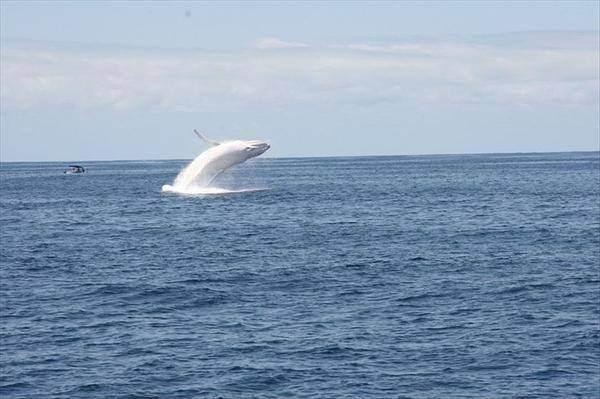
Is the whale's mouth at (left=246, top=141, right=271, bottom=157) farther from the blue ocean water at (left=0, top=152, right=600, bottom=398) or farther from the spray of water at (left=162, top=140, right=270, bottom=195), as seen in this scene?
the blue ocean water at (left=0, top=152, right=600, bottom=398)

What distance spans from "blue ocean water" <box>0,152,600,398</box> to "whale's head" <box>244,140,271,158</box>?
6448 mm

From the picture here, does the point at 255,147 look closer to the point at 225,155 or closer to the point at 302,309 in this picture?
the point at 225,155

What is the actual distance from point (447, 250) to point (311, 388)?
3401cm

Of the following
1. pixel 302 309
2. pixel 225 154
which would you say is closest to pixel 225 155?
pixel 225 154

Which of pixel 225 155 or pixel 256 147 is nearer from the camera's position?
pixel 256 147

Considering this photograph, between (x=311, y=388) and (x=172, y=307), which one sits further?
(x=172, y=307)

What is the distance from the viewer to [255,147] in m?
78.7

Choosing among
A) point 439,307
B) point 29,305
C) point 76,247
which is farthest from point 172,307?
point 76,247

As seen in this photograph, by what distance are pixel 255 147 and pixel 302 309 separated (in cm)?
3452

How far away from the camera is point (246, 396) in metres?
33.3

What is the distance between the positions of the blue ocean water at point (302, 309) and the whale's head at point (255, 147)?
645cm

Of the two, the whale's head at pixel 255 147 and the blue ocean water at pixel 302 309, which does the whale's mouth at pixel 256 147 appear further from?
the blue ocean water at pixel 302 309

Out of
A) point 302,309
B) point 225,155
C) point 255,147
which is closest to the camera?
point 302,309

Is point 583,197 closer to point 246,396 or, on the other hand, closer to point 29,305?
point 29,305
